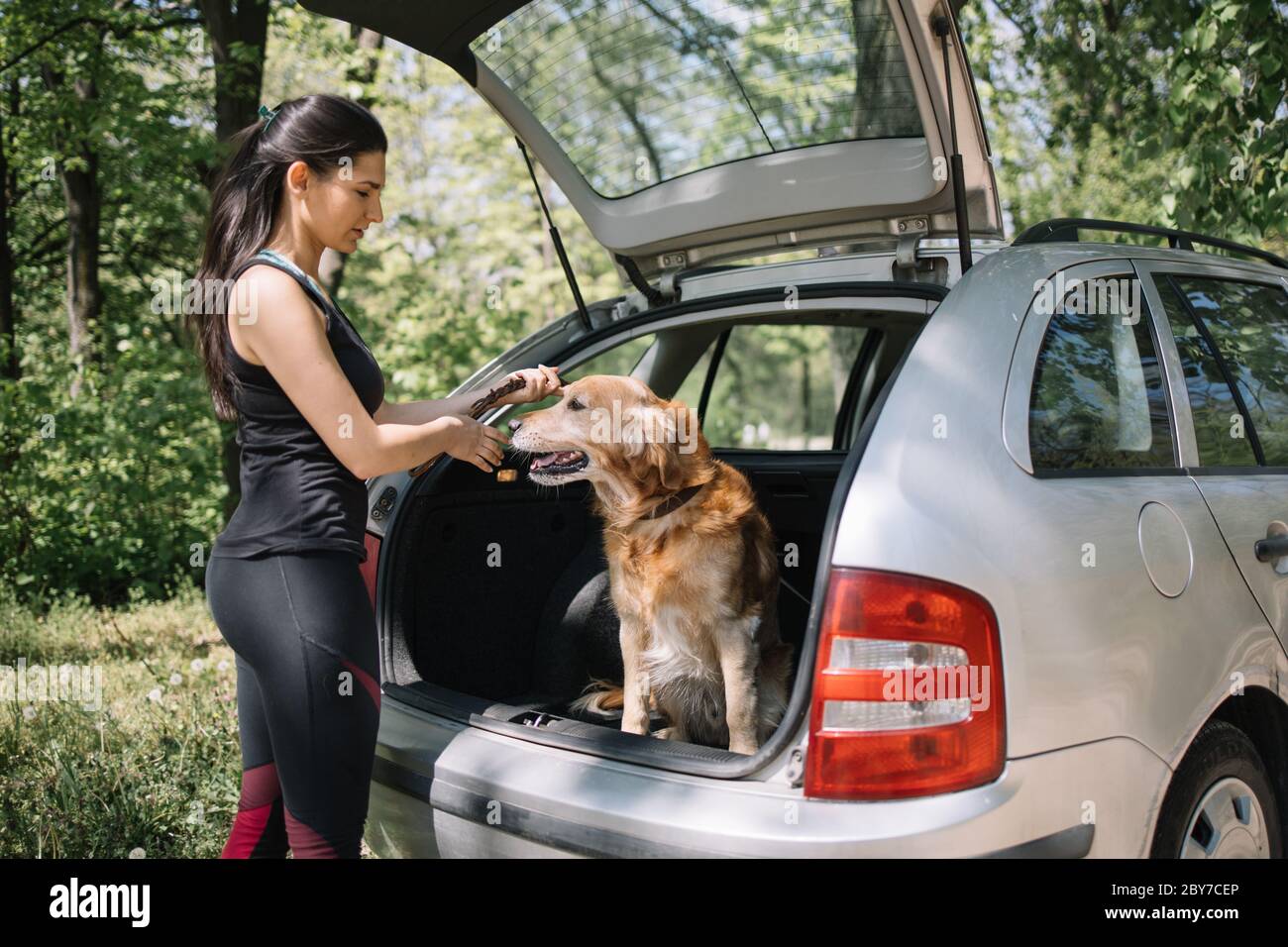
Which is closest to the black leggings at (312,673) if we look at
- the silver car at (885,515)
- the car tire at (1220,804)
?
the silver car at (885,515)

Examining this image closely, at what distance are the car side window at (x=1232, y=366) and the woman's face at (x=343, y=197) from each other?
78.6 inches

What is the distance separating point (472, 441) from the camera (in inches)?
97.0

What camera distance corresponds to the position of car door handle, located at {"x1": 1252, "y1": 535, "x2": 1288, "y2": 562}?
2.65 m

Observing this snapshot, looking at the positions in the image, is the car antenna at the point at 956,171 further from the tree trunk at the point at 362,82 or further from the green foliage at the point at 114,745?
the tree trunk at the point at 362,82

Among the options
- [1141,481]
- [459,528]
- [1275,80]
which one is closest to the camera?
[1141,481]

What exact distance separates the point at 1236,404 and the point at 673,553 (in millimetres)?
1577

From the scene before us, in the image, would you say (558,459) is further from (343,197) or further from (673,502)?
(343,197)

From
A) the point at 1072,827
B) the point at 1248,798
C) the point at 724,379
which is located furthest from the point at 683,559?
the point at 724,379

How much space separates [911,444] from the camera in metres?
2.12

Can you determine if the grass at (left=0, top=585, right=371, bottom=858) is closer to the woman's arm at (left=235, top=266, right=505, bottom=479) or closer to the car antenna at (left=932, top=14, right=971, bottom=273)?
the woman's arm at (left=235, top=266, right=505, bottom=479)

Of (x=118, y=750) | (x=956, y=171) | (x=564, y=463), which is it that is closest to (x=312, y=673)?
(x=564, y=463)

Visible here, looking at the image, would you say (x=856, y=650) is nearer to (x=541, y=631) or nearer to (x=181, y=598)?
(x=541, y=631)

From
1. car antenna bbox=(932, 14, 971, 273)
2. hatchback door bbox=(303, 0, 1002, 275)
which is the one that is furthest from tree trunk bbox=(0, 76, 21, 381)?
car antenna bbox=(932, 14, 971, 273)
